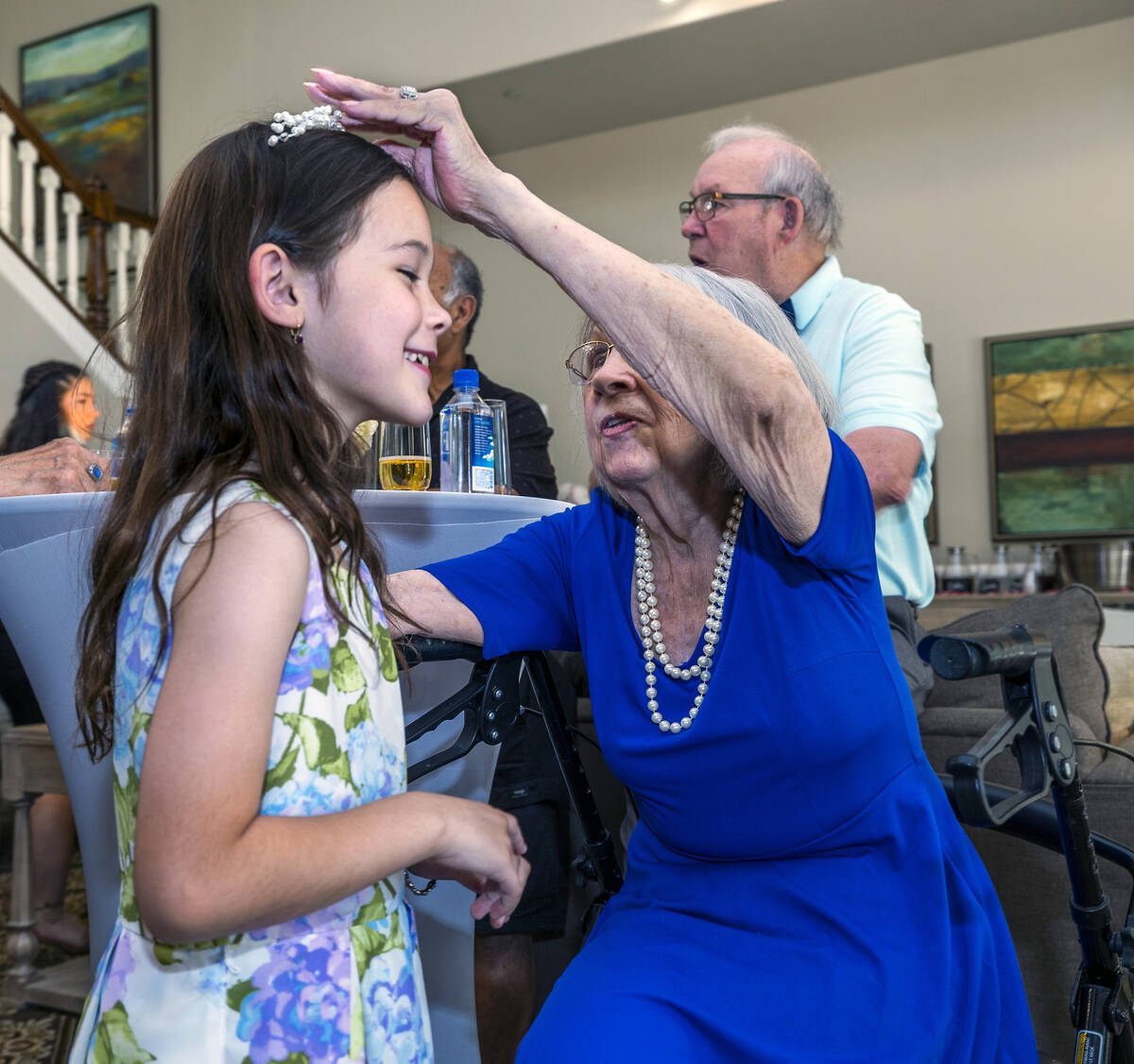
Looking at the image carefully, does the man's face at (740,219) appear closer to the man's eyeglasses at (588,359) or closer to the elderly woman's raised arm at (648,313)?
the man's eyeglasses at (588,359)

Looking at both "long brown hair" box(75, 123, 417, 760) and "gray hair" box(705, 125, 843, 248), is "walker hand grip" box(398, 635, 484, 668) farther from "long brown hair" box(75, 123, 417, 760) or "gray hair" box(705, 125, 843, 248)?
"gray hair" box(705, 125, 843, 248)

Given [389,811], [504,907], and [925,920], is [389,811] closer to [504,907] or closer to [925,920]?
[504,907]

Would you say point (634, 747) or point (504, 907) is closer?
point (504, 907)

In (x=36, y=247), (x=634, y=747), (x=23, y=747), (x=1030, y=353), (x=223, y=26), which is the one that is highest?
(x=223, y=26)

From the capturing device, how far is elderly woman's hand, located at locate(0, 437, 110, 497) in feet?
4.25

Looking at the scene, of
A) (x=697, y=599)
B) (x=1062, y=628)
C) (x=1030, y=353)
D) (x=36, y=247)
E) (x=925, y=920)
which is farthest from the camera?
(x=36, y=247)

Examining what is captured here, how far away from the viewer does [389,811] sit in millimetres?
778

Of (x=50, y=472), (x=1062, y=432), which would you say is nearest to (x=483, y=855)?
(x=50, y=472)

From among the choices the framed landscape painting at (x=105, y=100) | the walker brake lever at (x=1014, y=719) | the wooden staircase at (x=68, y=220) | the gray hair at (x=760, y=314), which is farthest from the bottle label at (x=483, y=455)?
the framed landscape painting at (x=105, y=100)

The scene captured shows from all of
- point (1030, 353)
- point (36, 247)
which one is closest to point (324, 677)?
point (1030, 353)

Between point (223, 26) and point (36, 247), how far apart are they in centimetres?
205

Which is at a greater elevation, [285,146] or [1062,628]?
[285,146]

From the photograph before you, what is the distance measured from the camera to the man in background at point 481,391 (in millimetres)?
2541

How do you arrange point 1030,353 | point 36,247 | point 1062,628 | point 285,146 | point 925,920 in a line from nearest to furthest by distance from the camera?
point 285,146 → point 925,920 → point 1062,628 → point 1030,353 → point 36,247
